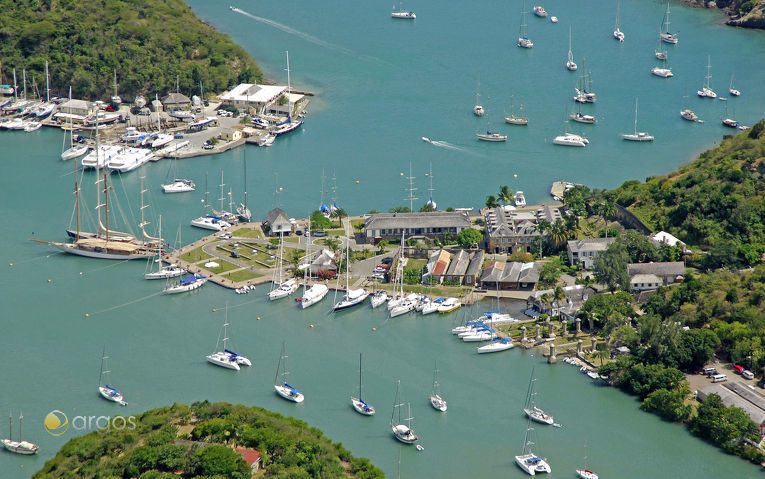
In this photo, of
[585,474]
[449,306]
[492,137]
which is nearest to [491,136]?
[492,137]

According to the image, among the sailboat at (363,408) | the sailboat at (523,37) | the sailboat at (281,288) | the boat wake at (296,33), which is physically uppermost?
the sailboat at (523,37)

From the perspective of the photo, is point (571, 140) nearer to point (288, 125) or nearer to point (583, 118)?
point (583, 118)

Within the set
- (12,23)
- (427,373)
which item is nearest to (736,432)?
(427,373)

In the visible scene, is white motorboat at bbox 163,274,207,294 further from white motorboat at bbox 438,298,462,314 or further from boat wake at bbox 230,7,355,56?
boat wake at bbox 230,7,355,56

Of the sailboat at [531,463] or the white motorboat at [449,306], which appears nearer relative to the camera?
the sailboat at [531,463]

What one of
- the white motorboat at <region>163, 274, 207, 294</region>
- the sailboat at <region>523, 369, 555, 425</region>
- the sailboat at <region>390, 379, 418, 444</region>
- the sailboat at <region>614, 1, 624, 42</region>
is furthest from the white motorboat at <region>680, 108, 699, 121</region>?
the sailboat at <region>390, 379, 418, 444</region>

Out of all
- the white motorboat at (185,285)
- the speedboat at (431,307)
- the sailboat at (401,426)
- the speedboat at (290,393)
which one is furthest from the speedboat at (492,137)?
the speedboat at (290,393)

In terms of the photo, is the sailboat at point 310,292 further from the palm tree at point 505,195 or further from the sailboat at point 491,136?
the sailboat at point 491,136
